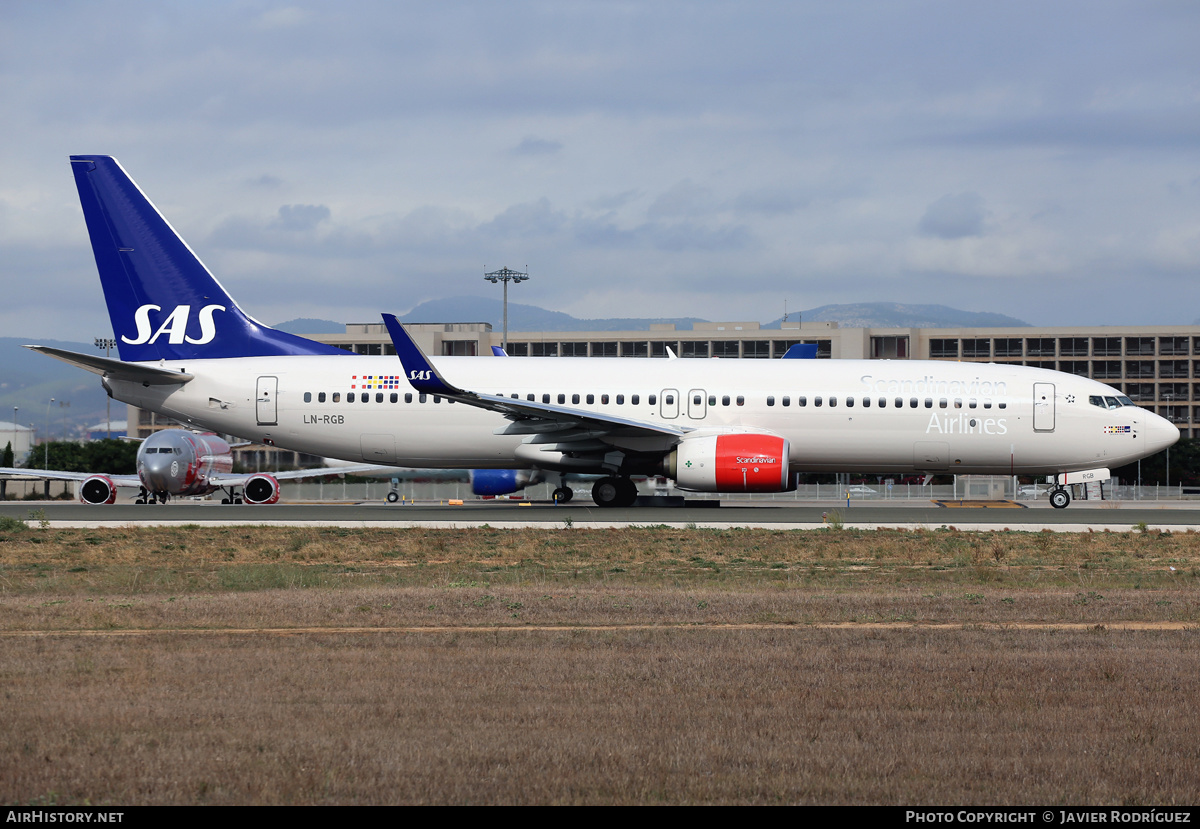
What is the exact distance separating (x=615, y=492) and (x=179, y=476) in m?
19.9

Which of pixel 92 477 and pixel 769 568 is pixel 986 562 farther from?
pixel 92 477

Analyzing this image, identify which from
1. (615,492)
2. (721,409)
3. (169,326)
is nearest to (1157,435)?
(721,409)

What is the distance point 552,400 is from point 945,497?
33224mm

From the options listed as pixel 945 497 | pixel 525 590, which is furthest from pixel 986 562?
pixel 945 497

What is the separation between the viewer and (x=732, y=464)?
89.8ft

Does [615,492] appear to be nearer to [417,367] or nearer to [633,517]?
[633,517]

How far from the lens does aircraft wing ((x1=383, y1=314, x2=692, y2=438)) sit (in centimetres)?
2653

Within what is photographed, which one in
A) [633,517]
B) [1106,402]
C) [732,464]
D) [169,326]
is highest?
[169,326]

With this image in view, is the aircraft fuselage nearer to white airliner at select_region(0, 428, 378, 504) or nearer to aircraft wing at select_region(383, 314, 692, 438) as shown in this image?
aircraft wing at select_region(383, 314, 692, 438)

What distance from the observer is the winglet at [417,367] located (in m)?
26.4

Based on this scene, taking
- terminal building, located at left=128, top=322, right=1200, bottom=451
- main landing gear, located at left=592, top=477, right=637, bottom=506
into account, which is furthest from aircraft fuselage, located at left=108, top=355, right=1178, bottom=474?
terminal building, located at left=128, top=322, right=1200, bottom=451

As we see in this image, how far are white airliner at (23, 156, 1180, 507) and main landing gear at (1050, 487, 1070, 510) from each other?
0.04m

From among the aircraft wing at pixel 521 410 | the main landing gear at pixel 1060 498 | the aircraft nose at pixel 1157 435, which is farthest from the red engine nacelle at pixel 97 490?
the aircraft nose at pixel 1157 435

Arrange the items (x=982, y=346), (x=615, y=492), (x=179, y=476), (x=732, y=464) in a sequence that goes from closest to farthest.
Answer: (x=732, y=464)
(x=615, y=492)
(x=179, y=476)
(x=982, y=346)
